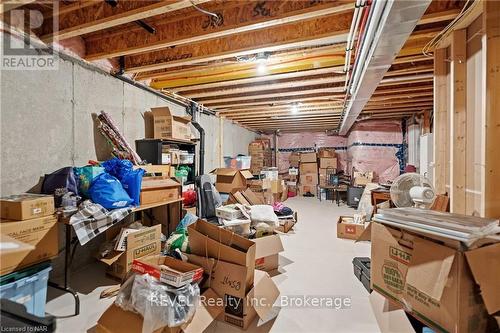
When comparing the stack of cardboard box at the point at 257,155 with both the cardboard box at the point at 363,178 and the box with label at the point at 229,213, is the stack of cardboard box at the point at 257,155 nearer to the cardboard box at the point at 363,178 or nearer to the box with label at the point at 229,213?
the cardboard box at the point at 363,178

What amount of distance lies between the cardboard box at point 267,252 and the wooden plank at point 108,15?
210 cm

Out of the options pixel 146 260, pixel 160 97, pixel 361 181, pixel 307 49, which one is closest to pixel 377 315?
pixel 146 260

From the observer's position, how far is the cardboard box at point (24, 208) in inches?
64.6

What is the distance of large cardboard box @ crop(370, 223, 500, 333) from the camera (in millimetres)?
Result: 1113

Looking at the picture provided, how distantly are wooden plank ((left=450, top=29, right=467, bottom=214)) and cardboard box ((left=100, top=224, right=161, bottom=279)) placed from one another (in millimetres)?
2895

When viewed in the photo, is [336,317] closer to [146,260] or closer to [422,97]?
[146,260]

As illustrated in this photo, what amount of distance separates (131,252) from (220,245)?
103 cm

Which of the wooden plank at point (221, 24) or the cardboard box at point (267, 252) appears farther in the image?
the cardboard box at point (267, 252)

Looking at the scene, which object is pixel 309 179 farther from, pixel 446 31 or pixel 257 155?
pixel 446 31

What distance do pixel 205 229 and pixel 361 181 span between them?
524cm

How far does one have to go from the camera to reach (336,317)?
5.93 ft

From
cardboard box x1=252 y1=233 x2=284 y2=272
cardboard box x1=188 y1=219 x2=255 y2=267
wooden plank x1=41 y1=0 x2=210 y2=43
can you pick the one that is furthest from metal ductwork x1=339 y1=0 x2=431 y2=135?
cardboard box x1=252 y1=233 x2=284 y2=272

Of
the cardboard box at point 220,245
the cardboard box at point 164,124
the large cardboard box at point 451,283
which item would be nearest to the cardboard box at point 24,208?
the cardboard box at point 220,245

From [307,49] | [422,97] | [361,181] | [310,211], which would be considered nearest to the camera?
[307,49]
